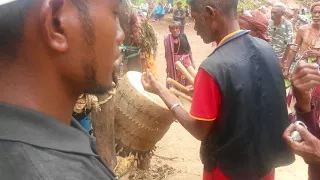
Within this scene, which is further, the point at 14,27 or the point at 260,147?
the point at 260,147

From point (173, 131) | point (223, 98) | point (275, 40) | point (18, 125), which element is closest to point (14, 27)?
point (18, 125)

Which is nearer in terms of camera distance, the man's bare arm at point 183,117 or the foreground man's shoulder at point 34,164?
the foreground man's shoulder at point 34,164

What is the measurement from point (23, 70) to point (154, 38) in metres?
5.10

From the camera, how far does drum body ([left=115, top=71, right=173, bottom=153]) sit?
280 centimetres

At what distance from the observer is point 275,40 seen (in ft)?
23.1

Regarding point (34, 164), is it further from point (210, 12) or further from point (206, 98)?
point (210, 12)

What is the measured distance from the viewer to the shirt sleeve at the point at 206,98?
1.99m

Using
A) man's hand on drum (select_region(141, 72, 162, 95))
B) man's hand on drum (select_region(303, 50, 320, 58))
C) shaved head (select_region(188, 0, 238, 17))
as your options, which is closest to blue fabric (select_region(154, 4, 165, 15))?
man's hand on drum (select_region(303, 50, 320, 58))

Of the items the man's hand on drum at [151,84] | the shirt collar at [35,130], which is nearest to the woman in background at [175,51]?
the man's hand on drum at [151,84]

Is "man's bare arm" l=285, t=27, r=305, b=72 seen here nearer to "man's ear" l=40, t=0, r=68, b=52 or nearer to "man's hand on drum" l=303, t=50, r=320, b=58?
"man's hand on drum" l=303, t=50, r=320, b=58

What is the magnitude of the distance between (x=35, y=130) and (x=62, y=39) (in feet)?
0.75

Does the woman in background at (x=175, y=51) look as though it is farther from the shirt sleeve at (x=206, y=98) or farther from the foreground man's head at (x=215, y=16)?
the shirt sleeve at (x=206, y=98)

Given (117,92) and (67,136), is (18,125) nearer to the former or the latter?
(67,136)

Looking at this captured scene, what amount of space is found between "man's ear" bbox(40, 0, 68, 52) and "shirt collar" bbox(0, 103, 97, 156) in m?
0.17
